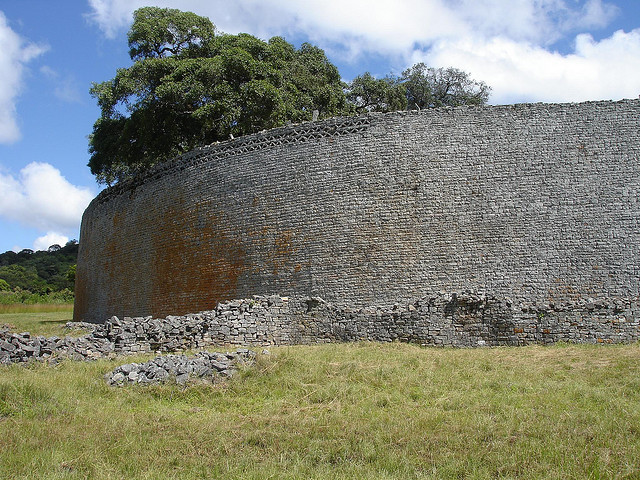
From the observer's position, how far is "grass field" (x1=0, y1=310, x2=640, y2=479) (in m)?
5.16

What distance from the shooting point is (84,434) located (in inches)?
233

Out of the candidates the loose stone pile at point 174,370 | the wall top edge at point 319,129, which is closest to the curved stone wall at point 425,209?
the wall top edge at point 319,129

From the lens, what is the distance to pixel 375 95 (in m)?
30.2

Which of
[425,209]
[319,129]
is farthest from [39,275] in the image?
[425,209]

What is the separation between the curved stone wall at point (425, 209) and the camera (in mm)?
12719

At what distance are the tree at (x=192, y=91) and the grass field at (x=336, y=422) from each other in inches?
517

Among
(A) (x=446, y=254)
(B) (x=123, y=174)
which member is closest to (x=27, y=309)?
(B) (x=123, y=174)

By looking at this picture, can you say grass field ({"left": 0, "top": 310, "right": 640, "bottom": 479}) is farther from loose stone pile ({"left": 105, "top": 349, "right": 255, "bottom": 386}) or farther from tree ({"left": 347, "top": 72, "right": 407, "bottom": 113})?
tree ({"left": 347, "top": 72, "right": 407, "bottom": 113})

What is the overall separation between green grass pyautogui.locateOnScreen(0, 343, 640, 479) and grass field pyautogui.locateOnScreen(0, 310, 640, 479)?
20 mm

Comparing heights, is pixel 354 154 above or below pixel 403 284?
above

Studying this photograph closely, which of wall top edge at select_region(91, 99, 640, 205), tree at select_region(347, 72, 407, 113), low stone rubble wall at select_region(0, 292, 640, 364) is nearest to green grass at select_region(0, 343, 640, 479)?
low stone rubble wall at select_region(0, 292, 640, 364)

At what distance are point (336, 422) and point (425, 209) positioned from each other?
26.4ft

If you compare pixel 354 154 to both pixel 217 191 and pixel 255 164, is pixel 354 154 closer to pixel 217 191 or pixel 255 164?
pixel 255 164

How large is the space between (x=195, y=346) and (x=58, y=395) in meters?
4.56
